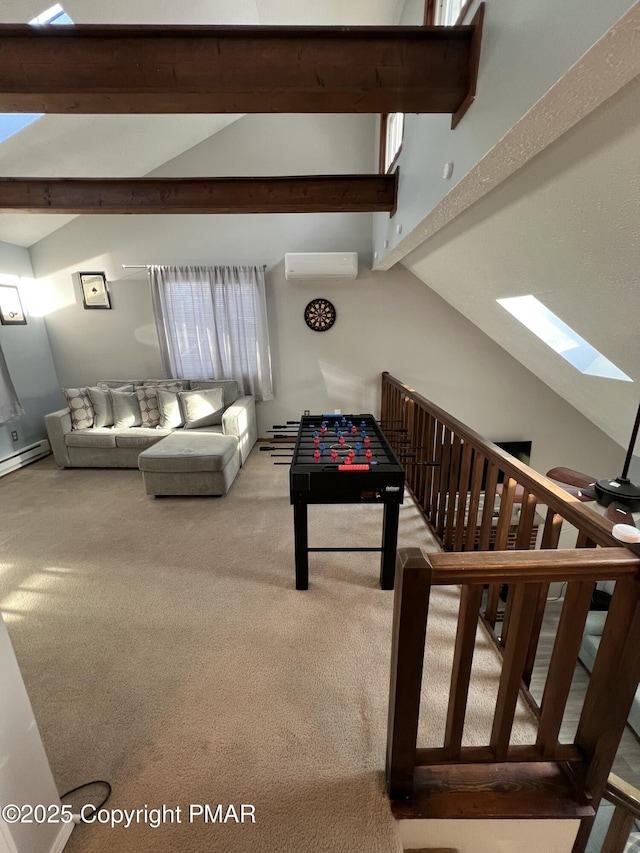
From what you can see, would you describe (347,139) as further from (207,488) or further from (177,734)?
(177,734)

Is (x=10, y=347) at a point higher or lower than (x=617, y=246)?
lower

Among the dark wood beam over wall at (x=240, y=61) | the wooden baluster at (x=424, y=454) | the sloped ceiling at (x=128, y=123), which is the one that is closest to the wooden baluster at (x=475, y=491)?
the wooden baluster at (x=424, y=454)

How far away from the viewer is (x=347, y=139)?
13.1 ft

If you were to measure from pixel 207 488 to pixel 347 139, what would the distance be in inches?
159

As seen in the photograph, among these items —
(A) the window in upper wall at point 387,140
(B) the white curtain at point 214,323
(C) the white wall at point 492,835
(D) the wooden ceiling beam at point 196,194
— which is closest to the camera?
(C) the white wall at point 492,835

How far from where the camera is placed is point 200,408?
3977mm

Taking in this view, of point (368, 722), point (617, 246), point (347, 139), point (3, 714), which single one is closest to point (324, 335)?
point (347, 139)

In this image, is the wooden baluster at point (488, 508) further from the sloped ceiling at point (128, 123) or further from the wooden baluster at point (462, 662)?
the sloped ceiling at point (128, 123)

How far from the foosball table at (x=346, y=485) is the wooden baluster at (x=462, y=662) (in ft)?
2.82

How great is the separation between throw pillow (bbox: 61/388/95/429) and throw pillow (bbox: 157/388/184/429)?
2.47 ft

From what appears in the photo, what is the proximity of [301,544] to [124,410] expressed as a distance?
3.05 metres

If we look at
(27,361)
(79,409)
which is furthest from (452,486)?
(27,361)

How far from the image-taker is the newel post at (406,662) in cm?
93

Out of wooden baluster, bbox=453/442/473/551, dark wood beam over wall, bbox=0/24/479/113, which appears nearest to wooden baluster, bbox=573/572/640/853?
wooden baluster, bbox=453/442/473/551
